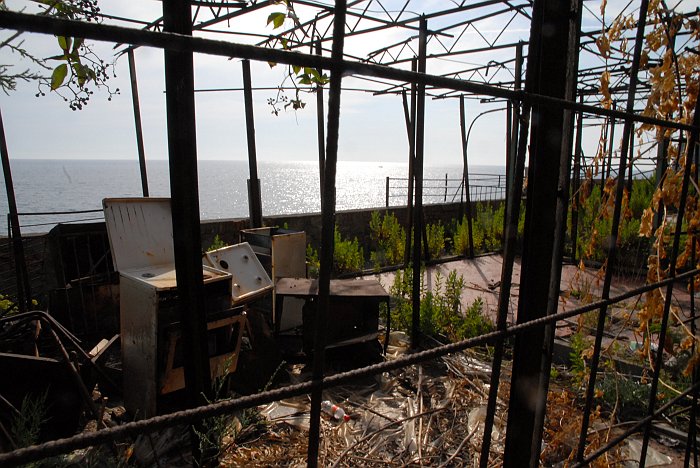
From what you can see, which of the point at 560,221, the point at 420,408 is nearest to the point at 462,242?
the point at 420,408

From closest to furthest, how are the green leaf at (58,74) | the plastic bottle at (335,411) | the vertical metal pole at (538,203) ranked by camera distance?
1. the green leaf at (58,74)
2. the vertical metal pole at (538,203)
3. the plastic bottle at (335,411)

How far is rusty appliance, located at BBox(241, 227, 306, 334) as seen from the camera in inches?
197

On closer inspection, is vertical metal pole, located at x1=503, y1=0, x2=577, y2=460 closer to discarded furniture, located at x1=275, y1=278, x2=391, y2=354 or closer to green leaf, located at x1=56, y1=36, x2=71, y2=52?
green leaf, located at x1=56, y1=36, x2=71, y2=52

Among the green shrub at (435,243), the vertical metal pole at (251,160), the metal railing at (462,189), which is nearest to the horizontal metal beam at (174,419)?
the vertical metal pole at (251,160)

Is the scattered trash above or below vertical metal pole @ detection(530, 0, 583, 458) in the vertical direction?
below

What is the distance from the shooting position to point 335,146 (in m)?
0.85

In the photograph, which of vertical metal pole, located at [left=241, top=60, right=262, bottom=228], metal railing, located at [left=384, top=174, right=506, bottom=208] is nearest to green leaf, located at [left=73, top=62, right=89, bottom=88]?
vertical metal pole, located at [left=241, top=60, right=262, bottom=228]

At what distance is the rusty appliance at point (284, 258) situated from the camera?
5.01 m

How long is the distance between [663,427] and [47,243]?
737 cm

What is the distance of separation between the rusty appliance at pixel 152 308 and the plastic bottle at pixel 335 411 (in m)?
0.92

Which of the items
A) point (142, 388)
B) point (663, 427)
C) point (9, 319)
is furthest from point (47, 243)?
point (663, 427)

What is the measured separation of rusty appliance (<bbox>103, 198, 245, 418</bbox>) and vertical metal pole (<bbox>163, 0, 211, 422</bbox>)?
136 cm

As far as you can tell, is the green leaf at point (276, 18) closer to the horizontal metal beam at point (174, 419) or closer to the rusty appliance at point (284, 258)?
the horizontal metal beam at point (174, 419)

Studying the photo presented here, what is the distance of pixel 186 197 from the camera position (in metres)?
1.54
